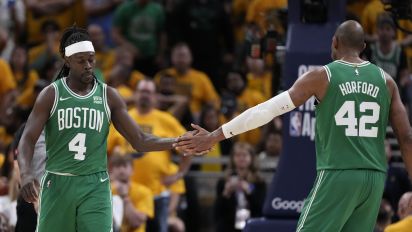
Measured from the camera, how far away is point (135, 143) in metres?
8.83

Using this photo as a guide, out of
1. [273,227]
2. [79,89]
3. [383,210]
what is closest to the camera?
[79,89]

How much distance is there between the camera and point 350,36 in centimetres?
824

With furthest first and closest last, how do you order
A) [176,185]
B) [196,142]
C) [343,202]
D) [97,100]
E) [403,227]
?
[176,185] → [403,227] → [196,142] → [97,100] → [343,202]

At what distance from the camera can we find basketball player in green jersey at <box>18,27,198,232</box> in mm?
8289

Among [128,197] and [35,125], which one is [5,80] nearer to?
[128,197]

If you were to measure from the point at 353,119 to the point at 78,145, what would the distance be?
1.96m

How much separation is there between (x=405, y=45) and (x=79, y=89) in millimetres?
6430

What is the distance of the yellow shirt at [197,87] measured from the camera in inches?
600

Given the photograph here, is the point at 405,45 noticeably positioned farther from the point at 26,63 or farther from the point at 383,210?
the point at 26,63

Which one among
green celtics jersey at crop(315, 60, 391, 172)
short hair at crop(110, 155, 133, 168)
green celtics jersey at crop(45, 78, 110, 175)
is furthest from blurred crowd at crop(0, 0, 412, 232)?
green celtics jersey at crop(315, 60, 391, 172)

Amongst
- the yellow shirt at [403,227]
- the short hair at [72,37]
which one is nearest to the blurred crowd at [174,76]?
the yellow shirt at [403,227]

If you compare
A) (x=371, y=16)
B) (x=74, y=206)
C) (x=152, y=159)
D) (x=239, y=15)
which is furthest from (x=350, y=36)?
(x=239, y=15)

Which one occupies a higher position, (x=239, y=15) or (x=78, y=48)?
(x=239, y=15)

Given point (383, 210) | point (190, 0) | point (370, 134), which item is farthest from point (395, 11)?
point (190, 0)
